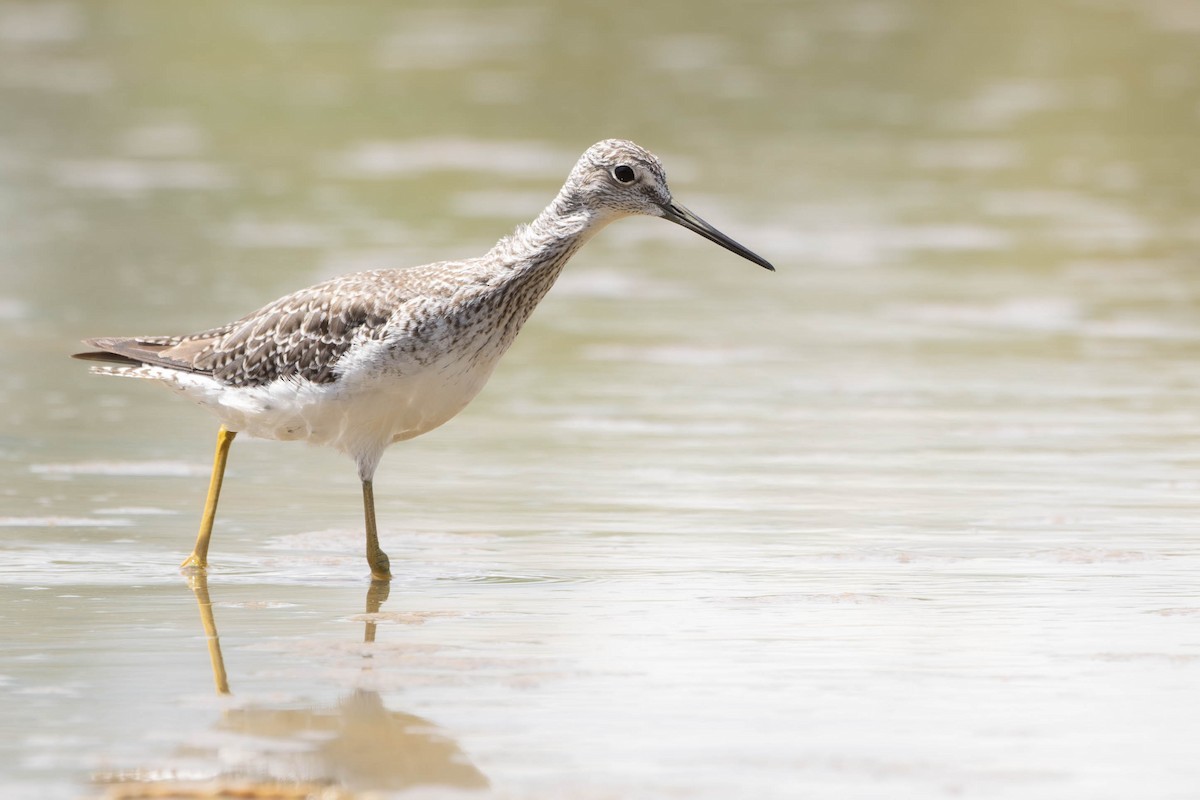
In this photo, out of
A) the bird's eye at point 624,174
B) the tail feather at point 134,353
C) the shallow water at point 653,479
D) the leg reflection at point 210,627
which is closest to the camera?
the shallow water at point 653,479

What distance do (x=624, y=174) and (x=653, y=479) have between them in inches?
71.4

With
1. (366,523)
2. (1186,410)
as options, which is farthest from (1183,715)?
(1186,410)

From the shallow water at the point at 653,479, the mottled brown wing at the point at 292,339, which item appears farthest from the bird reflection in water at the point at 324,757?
the mottled brown wing at the point at 292,339

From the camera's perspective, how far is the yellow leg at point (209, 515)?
8.68 meters

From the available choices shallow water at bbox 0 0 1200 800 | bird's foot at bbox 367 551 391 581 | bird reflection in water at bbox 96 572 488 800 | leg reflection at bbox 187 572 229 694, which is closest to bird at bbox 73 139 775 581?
bird's foot at bbox 367 551 391 581

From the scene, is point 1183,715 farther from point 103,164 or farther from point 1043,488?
point 103,164

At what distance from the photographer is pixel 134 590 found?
8328mm

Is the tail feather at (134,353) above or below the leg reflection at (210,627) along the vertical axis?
above

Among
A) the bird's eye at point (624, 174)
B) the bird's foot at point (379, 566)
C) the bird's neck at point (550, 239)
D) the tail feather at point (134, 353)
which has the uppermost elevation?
the bird's eye at point (624, 174)

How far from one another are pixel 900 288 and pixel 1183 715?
9.41m

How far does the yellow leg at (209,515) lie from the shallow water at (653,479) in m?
0.11

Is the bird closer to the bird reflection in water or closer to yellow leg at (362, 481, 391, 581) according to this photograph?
yellow leg at (362, 481, 391, 581)

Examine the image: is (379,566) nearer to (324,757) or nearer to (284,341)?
(284,341)

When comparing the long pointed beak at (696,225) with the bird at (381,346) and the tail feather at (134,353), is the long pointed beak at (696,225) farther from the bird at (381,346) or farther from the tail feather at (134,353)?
the tail feather at (134,353)
